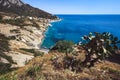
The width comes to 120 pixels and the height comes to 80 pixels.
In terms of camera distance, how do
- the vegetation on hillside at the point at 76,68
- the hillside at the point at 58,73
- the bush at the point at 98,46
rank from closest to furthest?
the hillside at the point at 58,73, the vegetation on hillside at the point at 76,68, the bush at the point at 98,46

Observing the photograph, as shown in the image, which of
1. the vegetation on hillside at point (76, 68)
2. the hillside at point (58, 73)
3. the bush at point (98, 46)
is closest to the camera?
the hillside at point (58, 73)

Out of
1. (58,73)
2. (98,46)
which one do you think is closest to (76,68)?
(58,73)

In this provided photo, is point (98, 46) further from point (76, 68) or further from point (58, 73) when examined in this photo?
point (58, 73)

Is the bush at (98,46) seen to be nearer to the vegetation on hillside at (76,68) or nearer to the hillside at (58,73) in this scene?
the vegetation on hillside at (76,68)

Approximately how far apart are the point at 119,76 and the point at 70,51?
16.4ft

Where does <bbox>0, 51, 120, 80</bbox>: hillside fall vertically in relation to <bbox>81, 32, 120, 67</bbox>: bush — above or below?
below

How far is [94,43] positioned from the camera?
15781 mm

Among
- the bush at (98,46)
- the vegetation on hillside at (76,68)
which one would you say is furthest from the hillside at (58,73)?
the bush at (98,46)

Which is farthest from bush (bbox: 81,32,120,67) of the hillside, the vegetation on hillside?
the hillside

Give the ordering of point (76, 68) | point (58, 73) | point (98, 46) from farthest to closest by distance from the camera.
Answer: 1. point (98, 46)
2. point (76, 68)
3. point (58, 73)

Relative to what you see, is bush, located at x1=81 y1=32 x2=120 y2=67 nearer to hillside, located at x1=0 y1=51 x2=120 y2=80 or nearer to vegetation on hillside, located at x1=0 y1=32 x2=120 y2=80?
vegetation on hillside, located at x1=0 y1=32 x2=120 y2=80

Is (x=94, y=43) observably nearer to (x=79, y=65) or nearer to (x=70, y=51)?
(x=79, y=65)

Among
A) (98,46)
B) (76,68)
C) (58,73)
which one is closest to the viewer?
(58,73)

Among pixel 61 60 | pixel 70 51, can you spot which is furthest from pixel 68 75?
pixel 70 51
